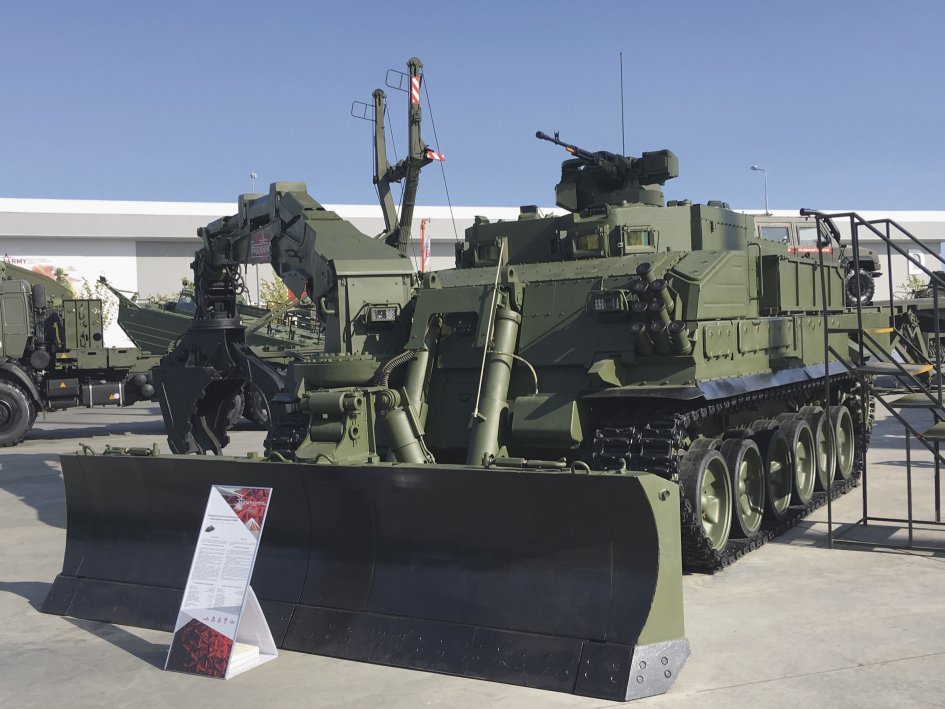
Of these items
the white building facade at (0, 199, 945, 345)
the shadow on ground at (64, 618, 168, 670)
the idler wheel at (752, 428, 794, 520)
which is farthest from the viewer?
the white building facade at (0, 199, 945, 345)

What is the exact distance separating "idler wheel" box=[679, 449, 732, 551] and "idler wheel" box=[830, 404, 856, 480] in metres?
3.62

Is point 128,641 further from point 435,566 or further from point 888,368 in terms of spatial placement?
point 888,368

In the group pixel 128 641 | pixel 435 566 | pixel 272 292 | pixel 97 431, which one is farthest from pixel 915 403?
pixel 272 292

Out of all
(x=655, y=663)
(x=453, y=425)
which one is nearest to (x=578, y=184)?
(x=453, y=425)

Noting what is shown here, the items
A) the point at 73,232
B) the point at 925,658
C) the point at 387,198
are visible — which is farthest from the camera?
the point at 73,232

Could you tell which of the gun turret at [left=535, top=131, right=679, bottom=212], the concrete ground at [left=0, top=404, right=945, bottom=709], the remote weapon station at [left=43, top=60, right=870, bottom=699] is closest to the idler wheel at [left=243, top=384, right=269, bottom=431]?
the remote weapon station at [left=43, top=60, right=870, bottom=699]

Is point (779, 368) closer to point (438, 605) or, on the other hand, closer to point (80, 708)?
point (438, 605)

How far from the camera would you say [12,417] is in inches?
754

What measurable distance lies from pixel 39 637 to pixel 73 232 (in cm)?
4225

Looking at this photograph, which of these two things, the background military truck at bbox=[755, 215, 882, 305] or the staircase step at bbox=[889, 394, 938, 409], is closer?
the staircase step at bbox=[889, 394, 938, 409]

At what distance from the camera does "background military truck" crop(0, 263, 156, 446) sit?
63.8 feet

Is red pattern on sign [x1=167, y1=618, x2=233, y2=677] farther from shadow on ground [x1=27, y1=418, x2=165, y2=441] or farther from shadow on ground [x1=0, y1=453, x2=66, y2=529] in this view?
shadow on ground [x1=27, y1=418, x2=165, y2=441]

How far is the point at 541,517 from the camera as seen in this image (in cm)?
588

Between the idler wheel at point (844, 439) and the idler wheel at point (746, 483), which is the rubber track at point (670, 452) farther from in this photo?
the idler wheel at point (844, 439)
